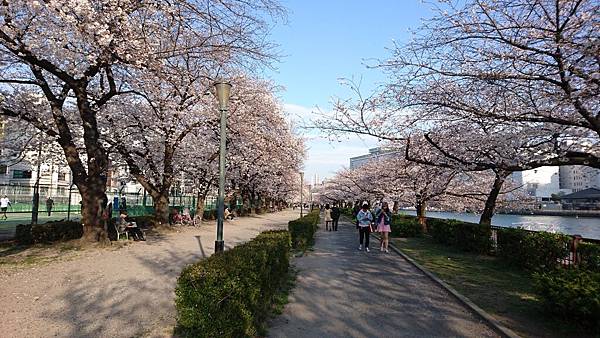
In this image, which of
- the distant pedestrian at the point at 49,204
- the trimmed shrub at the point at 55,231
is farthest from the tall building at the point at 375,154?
the distant pedestrian at the point at 49,204

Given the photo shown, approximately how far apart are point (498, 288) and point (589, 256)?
203 cm

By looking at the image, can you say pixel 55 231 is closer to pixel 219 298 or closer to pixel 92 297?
pixel 92 297

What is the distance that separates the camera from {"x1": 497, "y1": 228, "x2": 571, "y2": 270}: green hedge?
344 inches

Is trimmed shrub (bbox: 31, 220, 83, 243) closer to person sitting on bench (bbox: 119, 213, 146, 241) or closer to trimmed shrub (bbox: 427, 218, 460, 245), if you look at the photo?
person sitting on bench (bbox: 119, 213, 146, 241)

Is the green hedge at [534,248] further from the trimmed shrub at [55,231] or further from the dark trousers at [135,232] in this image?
the trimmed shrub at [55,231]

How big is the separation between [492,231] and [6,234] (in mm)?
16318

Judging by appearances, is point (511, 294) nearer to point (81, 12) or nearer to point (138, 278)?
point (138, 278)

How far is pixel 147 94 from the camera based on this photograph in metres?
14.5

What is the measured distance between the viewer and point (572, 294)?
16.7 ft

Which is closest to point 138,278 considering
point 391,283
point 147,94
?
point 391,283

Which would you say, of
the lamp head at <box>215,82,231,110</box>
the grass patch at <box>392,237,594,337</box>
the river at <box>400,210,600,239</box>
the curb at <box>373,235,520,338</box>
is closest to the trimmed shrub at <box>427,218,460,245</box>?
the grass patch at <box>392,237,594,337</box>

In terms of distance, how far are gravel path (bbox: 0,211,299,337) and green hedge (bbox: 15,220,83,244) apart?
279 centimetres

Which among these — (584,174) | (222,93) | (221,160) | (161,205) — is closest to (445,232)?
(584,174)

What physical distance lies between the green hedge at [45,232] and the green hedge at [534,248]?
13.4 metres
